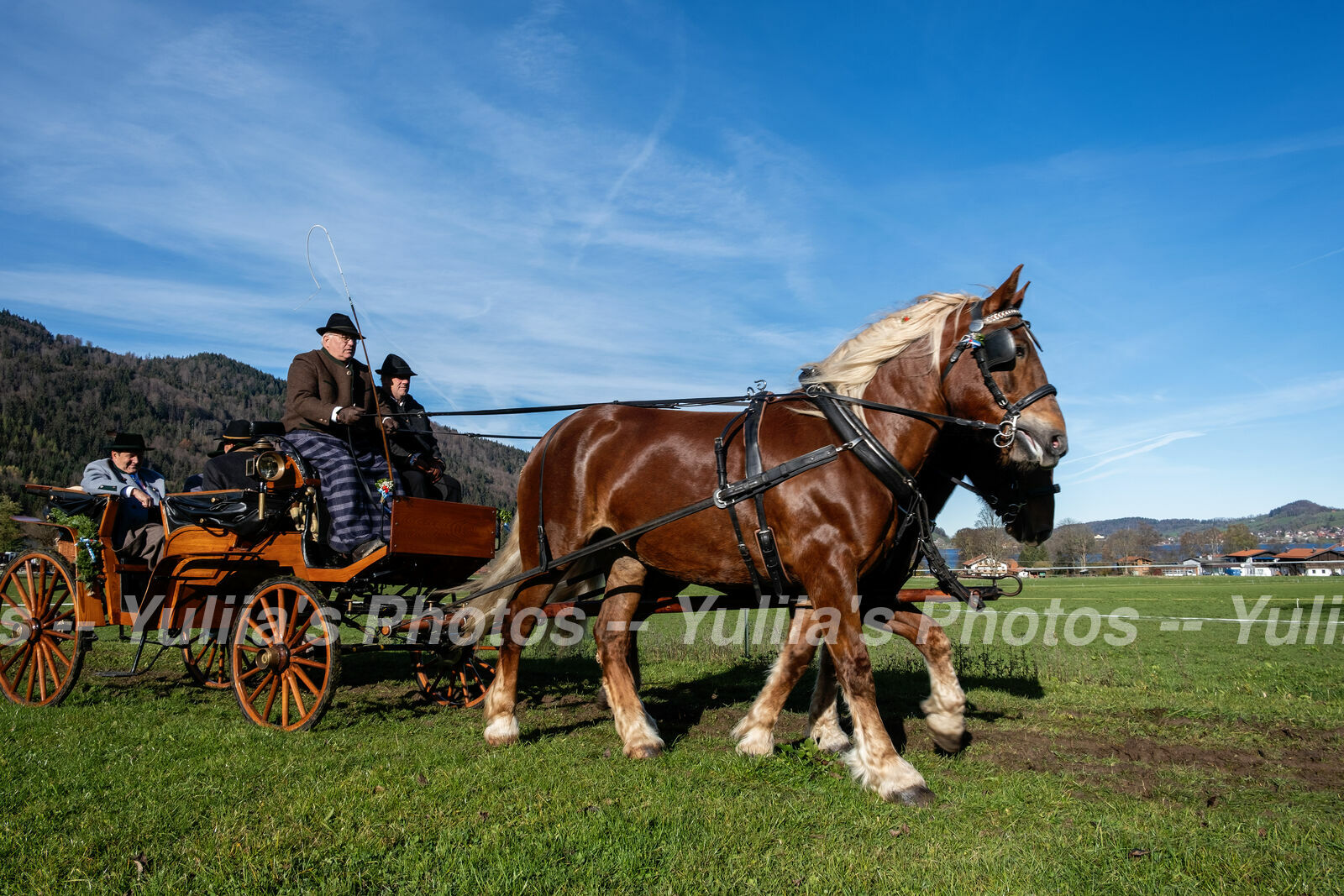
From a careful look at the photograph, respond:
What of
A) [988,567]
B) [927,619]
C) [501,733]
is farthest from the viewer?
[988,567]

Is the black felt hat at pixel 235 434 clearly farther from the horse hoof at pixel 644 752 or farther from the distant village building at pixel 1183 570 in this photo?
the distant village building at pixel 1183 570

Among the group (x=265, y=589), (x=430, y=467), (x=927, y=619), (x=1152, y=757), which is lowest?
(x=1152, y=757)

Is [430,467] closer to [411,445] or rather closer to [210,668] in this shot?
[411,445]

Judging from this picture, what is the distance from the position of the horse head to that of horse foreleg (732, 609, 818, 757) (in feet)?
5.66

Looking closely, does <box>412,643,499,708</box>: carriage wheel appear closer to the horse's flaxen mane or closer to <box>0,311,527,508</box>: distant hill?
the horse's flaxen mane

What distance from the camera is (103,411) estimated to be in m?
145

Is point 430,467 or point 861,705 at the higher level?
point 430,467

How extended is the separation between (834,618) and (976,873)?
1.64 metres

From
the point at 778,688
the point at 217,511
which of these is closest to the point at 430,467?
the point at 217,511

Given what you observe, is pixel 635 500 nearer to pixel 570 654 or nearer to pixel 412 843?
pixel 412 843

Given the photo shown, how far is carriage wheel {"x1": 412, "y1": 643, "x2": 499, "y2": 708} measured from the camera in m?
7.84

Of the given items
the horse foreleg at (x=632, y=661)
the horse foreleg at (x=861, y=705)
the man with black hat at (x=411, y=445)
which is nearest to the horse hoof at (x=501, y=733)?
the horse foreleg at (x=632, y=661)

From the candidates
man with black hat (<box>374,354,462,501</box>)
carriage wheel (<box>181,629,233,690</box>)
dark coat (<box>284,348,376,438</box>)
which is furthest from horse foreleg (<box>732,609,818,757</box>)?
carriage wheel (<box>181,629,233,690</box>)

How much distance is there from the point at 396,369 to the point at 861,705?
5607 mm
